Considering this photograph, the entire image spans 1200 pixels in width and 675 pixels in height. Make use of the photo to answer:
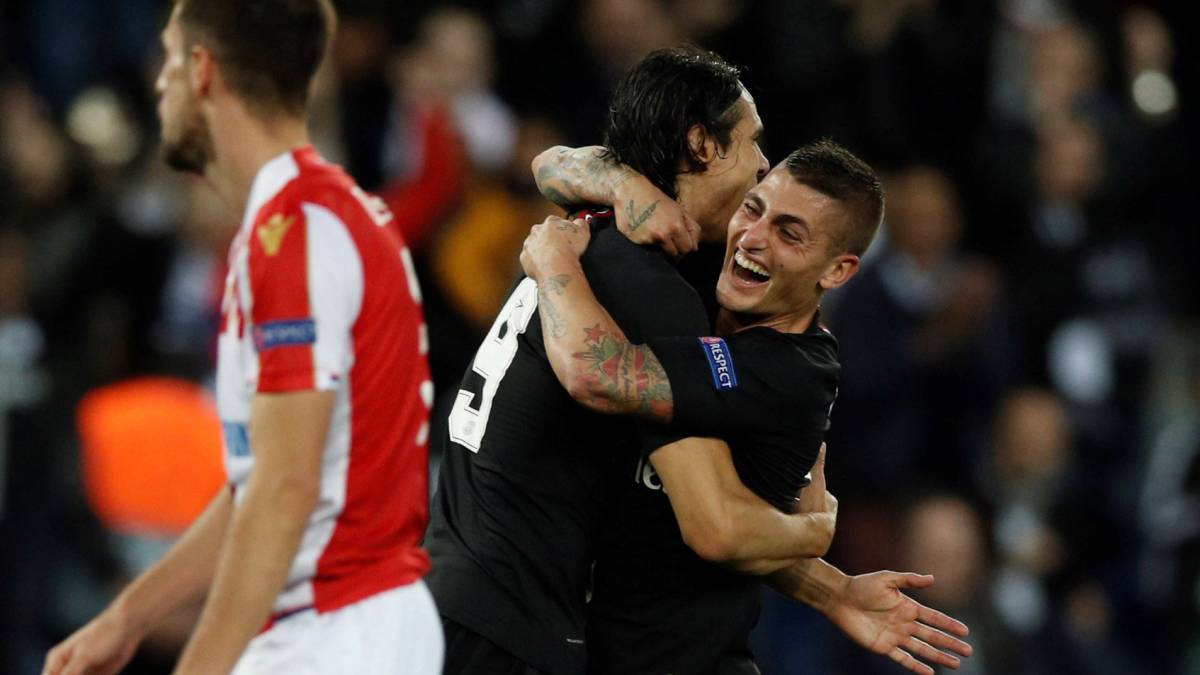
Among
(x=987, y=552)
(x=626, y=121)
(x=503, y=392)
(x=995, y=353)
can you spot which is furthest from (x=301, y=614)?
(x=995, y=353)

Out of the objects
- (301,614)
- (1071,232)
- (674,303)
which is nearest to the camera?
(301,614)

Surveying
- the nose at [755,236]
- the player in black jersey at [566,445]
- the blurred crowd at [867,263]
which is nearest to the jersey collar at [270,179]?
the player in black jersey at [566,445]

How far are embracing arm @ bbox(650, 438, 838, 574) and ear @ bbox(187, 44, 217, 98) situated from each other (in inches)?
56.2

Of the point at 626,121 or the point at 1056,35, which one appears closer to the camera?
the point at 626,121

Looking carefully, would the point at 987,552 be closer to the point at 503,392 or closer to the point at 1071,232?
the point at 1071,232

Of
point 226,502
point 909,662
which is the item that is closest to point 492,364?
point 226,502

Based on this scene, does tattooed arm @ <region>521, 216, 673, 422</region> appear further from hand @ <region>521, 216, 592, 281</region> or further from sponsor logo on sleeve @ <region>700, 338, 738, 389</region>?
sponsor logo on sleeve @ <region>700, 338, 738, 389</region>

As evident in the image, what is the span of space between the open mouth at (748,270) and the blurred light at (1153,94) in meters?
7.59

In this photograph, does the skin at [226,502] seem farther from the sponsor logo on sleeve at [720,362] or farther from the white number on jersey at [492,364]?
the sponsor logo on sleeve at [720,362]

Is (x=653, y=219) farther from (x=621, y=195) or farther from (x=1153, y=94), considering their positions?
(x=1153, y=94)

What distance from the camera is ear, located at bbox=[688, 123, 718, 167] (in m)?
4.64

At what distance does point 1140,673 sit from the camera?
9703 mm

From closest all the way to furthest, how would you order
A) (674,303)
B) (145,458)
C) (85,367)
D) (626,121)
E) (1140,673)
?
(674,303) → (626,121) → (145,458) → (85,367) → (1140,673)

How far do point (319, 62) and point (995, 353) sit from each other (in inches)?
272
